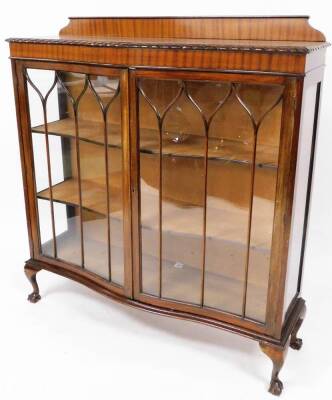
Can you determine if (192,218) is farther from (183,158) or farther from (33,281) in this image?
(33,281)

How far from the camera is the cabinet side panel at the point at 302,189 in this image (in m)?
1.22

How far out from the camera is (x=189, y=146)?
1372 millimetres

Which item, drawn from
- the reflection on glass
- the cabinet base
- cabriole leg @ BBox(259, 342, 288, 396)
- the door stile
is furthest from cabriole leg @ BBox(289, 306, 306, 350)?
the reflection on glass

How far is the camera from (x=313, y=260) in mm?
1976

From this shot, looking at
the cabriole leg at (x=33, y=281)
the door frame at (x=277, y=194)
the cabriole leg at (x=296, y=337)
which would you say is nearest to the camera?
the door frame at (x=277, y=194)

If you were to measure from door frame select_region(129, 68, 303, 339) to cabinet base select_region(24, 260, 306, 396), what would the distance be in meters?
0.01

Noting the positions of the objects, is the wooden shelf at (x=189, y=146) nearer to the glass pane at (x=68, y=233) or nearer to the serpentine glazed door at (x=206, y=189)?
the serpentine glazed door at (x=206, y=189)

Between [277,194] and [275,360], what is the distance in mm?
446

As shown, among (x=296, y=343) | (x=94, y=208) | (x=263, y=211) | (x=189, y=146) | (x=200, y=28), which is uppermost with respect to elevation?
(x=200, y=28)

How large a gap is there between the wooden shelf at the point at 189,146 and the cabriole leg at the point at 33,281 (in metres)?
0.51

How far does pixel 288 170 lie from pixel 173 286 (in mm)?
507

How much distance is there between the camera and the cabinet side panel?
122cm

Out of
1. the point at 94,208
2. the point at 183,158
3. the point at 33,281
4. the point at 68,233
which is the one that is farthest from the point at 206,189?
the point at 33,281

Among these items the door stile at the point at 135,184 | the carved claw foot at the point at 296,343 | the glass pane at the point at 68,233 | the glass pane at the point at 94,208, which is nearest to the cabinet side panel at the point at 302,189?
the carved claw foot at the point at 296,343
